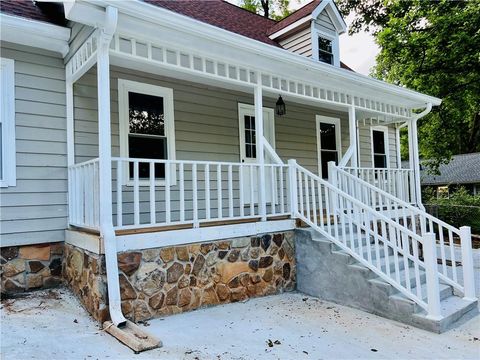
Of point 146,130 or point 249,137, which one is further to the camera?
point 249,137

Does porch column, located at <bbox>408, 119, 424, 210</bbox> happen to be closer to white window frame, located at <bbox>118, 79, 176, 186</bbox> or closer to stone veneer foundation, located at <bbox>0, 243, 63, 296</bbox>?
white window frame, located at <bbox>118, 79, 176, 186</bbox>

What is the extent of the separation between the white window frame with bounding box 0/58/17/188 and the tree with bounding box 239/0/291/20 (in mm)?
14393

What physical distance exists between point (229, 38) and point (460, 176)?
2503 cm

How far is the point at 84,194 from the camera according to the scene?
4199 mm

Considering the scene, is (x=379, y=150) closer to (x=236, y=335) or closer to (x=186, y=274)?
(x=186, y=274)

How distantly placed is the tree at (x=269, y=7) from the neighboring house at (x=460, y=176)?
44.4 feet

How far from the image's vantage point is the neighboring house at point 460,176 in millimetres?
23531

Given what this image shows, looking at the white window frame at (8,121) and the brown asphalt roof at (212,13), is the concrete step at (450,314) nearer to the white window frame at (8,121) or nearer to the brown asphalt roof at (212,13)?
the white window frame at (8,121)

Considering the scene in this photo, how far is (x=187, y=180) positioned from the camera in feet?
19.8

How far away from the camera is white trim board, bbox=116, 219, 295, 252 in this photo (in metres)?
3.82

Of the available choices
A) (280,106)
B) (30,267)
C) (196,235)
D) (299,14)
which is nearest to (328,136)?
(280,106)

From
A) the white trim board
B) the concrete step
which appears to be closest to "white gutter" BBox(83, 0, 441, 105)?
the white trim board

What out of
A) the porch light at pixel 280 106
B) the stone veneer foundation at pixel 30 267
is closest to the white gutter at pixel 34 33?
the stone veneer foundation at pixel 30 267

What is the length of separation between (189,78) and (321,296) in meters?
3.82
